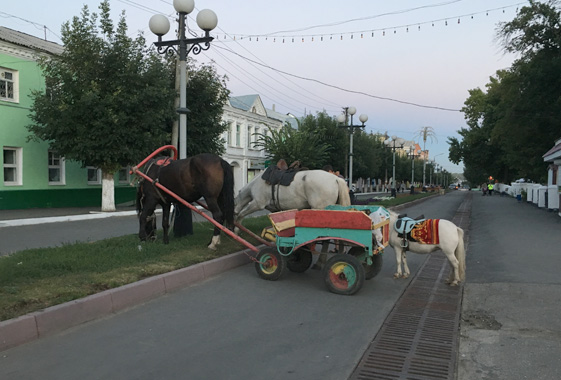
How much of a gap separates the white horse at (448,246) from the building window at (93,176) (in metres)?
21.4

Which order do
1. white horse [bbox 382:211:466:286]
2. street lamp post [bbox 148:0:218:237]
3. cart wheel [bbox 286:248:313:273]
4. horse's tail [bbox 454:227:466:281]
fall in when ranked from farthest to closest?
street lamp post [bbox 148:0:218:237], cart wheel [bbox 286:248:313:273], horse's tail [bbox 454:227:466:281], white horse [bbox 382:211:466:286]

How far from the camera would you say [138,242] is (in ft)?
29.6

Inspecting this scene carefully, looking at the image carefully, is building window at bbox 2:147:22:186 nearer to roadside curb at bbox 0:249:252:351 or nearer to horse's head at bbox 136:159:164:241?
horse's head at bbox 136:159:164:241

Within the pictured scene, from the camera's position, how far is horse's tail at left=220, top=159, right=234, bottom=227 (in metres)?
8.50

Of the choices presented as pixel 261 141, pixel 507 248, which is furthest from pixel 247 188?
pixel 261 141

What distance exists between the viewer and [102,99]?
18156 millimetres

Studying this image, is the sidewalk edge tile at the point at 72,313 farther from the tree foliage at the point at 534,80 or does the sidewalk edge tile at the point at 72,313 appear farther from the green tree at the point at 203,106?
the tree foliage at the point at 534,80

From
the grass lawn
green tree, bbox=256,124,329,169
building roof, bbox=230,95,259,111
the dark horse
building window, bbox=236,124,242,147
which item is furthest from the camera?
building roof, bbox=230,95,259,111

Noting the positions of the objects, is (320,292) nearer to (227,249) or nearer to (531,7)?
(227,249)

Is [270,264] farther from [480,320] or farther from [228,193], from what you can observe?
[480,320]

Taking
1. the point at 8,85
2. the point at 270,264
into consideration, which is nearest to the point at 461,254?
the point at 270,264

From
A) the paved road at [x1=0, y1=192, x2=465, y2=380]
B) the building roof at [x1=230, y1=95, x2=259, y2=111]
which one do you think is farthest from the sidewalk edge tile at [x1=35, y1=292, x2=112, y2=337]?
the building roof at [x1=230, y1=95, x2=259, y2=111]

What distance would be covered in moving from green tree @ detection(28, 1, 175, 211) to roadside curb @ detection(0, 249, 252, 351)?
1246 cm

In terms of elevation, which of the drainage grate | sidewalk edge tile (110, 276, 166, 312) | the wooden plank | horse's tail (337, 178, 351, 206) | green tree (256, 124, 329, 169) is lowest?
the drainage grate
